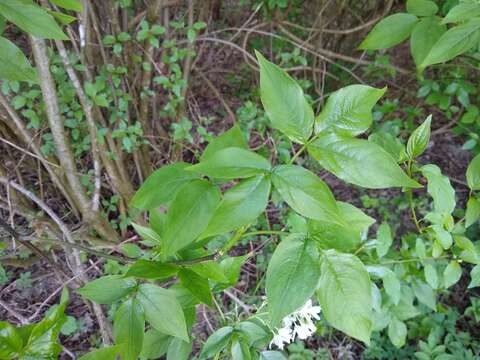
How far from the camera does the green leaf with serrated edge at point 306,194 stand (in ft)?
1.86

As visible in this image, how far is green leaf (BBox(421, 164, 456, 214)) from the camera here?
1.01 metres

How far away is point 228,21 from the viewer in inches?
121

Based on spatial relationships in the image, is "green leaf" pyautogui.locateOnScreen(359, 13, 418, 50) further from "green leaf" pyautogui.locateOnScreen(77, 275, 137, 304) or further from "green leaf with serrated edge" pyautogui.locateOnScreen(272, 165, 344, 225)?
"green leaf" pyautogui.locateOnScreen(77, 275, 137, 304)

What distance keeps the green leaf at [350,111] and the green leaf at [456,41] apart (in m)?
0.52

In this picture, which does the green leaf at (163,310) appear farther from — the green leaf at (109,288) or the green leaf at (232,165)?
the green leaf at (232,165)

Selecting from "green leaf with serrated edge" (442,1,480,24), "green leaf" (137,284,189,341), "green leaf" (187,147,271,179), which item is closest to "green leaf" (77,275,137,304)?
"green leaf" (137,284,189,341)

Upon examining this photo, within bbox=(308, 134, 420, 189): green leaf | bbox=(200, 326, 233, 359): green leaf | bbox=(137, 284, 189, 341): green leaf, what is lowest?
bbox=(200, 326, 233, 359): green leaf

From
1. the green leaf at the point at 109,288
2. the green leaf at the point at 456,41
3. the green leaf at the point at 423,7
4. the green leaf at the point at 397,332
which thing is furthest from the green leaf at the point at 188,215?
the green leaf at the point at 397,332

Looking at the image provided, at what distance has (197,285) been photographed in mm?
784

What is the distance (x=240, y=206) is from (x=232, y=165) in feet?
0.23

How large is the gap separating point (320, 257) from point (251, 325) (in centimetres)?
31

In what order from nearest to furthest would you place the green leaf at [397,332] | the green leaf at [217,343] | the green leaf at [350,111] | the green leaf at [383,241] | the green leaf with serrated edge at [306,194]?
the green leaf with serrated edge at [306,194], the green leaf at [350,111], the green leaf at [217,343], the green leaf at [383,241], the green leaf at [397,332]

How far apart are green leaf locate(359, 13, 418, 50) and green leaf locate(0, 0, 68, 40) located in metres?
0.99

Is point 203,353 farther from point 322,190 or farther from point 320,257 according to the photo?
point 322,190
